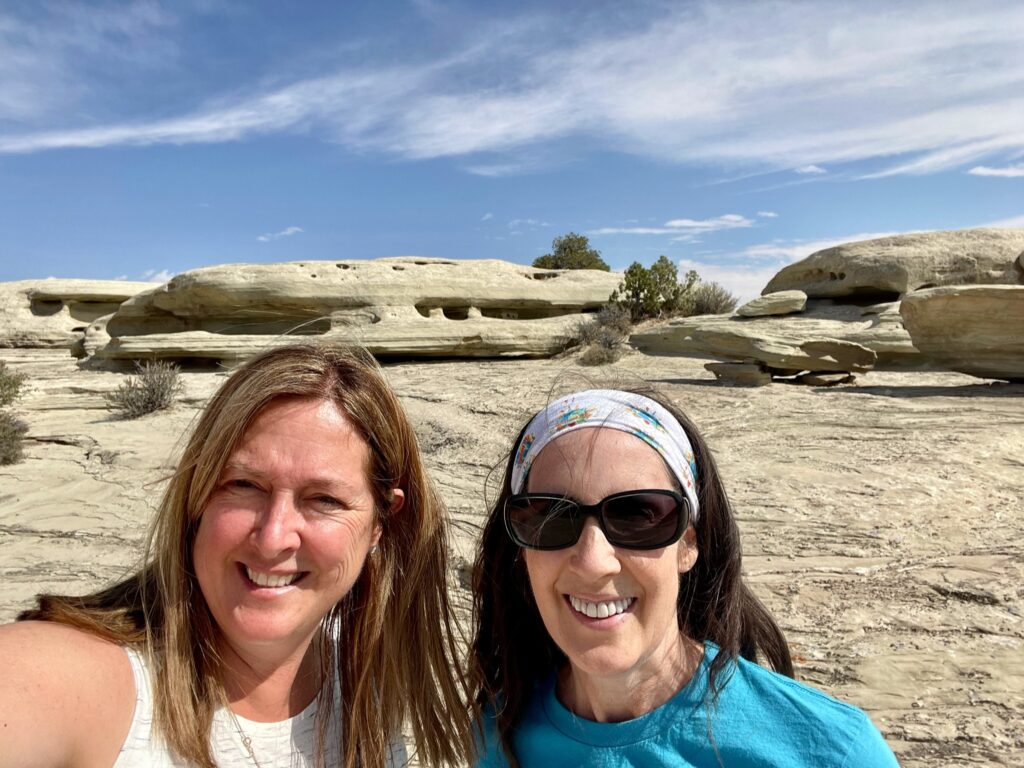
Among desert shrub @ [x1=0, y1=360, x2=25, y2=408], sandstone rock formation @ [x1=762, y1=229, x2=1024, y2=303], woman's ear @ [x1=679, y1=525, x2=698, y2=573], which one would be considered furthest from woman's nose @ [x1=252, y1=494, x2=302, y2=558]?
sandstone rock formation @ [x1=762, y1=229, x2=1024, y2=303]

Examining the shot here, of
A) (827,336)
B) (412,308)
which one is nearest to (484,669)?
(827,336)

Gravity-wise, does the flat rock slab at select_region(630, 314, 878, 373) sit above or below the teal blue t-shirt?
above

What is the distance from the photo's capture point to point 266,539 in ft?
4.95

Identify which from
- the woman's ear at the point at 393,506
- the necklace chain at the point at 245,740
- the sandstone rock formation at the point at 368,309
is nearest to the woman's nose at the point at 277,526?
the woman's ear at the point at 393,506

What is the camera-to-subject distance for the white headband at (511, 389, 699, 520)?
151 cm

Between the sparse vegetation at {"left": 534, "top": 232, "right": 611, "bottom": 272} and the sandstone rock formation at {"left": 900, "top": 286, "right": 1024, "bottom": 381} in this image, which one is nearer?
the sandstone rock formation at {"left": 900, "top": 286, "right": 1024, "bottom": 381}

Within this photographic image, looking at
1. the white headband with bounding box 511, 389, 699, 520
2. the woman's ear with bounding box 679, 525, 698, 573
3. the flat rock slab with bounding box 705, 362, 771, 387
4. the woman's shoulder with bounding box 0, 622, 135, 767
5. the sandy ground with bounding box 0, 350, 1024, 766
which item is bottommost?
the sandy ground with bounding box 0, 350, 1024, 766

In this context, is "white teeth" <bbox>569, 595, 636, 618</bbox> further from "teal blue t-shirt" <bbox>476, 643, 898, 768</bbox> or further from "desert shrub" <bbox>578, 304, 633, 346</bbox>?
"desert shrub" <bbox>578, 304, 633, 346</bbox>

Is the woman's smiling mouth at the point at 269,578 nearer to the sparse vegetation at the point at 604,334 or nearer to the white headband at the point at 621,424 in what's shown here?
the white headband at the point at 621,424

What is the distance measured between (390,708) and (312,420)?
0.66m

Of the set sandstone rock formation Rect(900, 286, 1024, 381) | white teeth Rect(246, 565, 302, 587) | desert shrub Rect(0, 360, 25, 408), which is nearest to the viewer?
white teeth Rect(246, 565, 302, 587)

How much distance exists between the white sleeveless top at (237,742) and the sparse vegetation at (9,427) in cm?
753

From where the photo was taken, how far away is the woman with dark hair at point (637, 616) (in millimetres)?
1402

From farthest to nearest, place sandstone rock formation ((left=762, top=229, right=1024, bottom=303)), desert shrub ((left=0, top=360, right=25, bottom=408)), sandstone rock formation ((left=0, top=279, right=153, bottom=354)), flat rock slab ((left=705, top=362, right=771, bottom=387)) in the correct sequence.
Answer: sandstone rock formation ((left=0, top=279, right=153, bottom=354)) < sandstone rock formation ((left=762, top=229, right=1024, bottom=303)) < flat rock slab ((left=705, top=362, right=771, bottom=387)) < desert shrub ((left=0, top=360, right=25, bottom=408))
